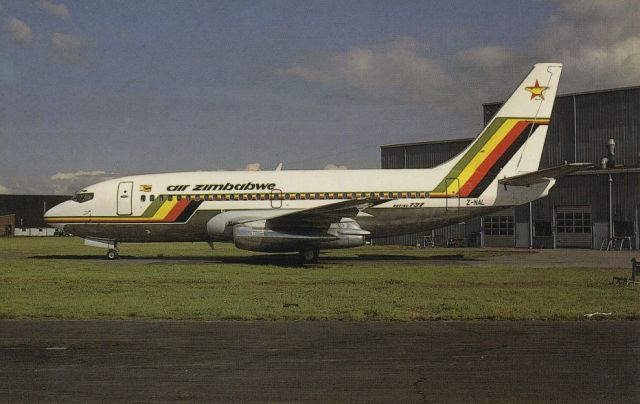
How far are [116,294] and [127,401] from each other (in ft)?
31.9

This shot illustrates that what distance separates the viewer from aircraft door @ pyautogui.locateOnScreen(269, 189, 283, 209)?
91.4 feet

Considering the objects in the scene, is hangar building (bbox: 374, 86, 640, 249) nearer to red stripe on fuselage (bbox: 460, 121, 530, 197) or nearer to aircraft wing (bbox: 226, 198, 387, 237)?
red stripe on fuselage (bbox: 460, 121, 530, 197)

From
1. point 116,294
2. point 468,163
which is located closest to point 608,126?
point 468,163

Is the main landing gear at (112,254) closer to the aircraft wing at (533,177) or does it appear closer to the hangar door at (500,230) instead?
the aircraft wing at (533,177)

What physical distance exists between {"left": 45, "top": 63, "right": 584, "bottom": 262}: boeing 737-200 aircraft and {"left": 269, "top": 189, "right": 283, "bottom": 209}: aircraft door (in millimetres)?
44

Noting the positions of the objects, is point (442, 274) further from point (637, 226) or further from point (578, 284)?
point (637, 226)

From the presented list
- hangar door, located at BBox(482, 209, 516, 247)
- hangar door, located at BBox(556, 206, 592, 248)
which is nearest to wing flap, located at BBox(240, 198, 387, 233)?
hangar door, located at BBox(556, 206, 592, 248)

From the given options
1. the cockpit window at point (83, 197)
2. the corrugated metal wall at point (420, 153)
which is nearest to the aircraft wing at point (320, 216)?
the cockpit window at point (83, 197)

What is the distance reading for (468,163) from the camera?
28047 millimetres

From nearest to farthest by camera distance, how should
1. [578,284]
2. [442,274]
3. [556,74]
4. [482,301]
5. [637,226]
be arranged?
[482,301]
[578,284]
[442,274]
[556,74]
[637,226]

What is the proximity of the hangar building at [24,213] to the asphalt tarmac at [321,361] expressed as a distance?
358ft

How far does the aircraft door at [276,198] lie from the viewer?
27.9 metres

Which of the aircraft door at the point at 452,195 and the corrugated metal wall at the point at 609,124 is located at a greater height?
the corrugated metal wall at the point at 609,124

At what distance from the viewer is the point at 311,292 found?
16.0 m
